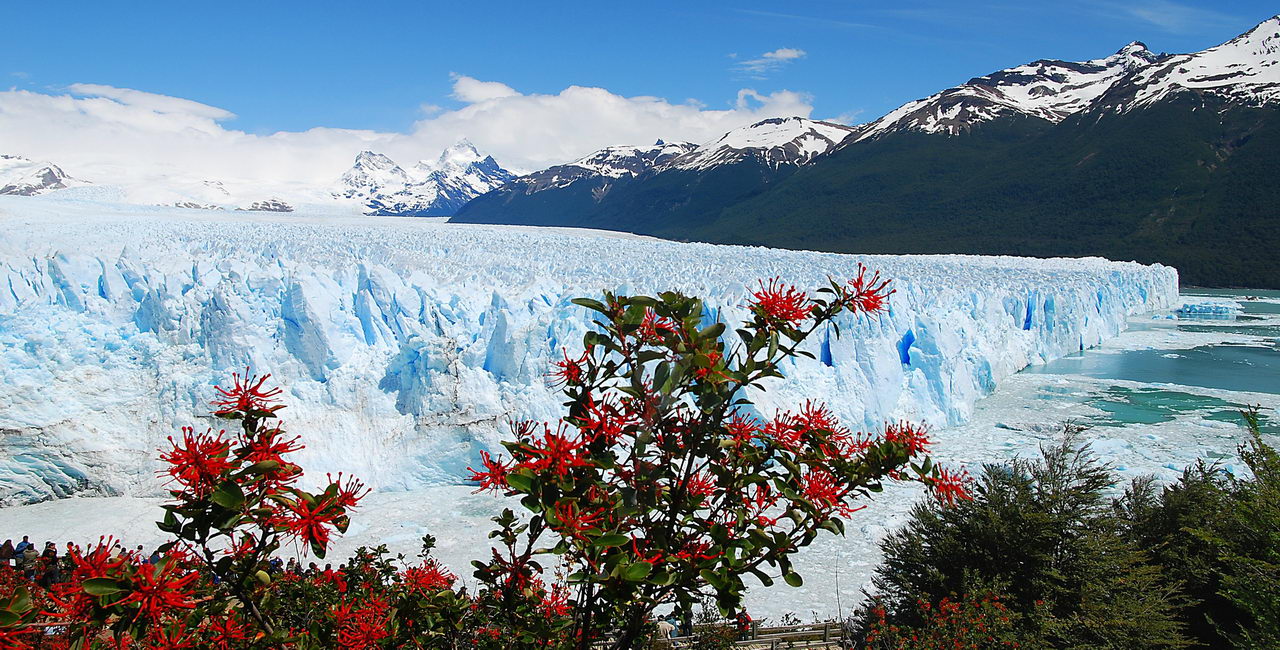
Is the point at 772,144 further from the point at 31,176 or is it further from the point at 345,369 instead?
the point at 31,176

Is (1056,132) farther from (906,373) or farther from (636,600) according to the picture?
(636,600)

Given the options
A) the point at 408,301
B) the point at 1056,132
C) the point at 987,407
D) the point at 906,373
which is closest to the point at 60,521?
the point at 408,301

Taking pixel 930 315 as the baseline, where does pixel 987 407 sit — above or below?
below

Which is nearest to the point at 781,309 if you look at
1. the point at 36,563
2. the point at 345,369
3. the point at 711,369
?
the point at 711,369

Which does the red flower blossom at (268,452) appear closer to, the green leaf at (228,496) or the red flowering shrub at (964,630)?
the green leaf at (228,496)

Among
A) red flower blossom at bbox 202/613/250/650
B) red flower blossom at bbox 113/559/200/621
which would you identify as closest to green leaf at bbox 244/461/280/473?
red flower blossom at bbox 113/559/200/621

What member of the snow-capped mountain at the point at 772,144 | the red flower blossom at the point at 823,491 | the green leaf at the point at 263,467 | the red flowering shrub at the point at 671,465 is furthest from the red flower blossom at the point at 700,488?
the snow-capped mountain at the point at 772,144
